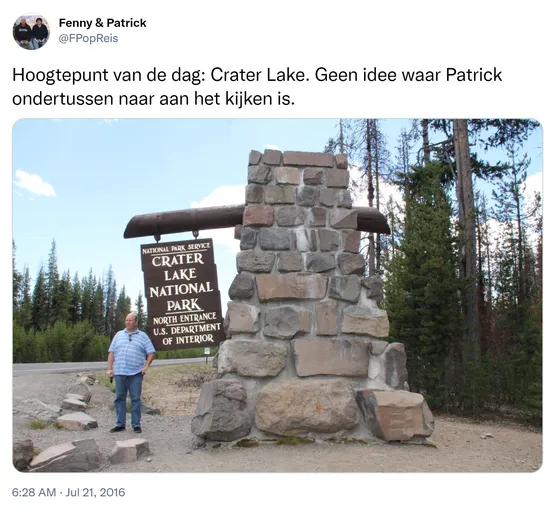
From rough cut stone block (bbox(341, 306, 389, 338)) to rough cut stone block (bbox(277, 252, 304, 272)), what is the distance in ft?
2.06

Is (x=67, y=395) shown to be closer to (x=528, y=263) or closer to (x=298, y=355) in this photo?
(x=298, y=355)

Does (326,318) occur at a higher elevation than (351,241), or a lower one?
lower

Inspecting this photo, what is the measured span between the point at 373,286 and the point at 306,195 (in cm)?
111

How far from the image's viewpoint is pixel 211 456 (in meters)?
4.34

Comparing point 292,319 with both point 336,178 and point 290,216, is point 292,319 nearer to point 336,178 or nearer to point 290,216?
point 290,216

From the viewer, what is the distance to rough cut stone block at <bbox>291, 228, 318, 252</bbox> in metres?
4.97

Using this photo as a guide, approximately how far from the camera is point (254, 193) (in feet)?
16.3

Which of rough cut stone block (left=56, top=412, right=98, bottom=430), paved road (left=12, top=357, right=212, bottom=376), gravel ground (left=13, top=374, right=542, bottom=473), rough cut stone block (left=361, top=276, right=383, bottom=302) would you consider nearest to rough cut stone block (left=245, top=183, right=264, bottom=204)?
rough cut stone block (left=361, top=276, right=383, bottom=302)

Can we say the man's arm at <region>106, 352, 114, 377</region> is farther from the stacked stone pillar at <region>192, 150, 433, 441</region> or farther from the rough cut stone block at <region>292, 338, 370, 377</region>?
the rough cut stone block at <region>292, 338, 370, 377</region>

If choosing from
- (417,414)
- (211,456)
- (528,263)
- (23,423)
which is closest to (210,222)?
(211,456)

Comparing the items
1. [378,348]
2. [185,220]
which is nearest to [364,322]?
[378,348]

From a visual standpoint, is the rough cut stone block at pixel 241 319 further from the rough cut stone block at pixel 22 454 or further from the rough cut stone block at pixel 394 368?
the rough cut stone block at pixel 22 454
